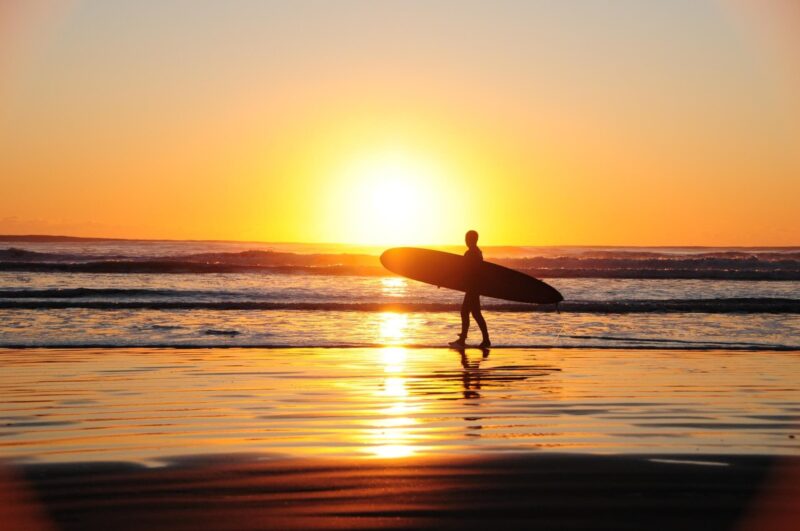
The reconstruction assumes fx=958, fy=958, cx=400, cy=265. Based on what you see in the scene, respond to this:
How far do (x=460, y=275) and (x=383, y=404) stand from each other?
512 inches

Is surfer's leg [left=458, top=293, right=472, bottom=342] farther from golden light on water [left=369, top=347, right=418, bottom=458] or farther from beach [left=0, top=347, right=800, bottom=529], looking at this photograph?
golden light on water [left=369, top=347, right=418, bottom=458]

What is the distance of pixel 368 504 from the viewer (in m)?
5.96

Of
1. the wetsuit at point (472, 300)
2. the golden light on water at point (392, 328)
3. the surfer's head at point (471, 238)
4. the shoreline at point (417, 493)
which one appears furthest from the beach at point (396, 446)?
the surfer's head at point (471, 238)

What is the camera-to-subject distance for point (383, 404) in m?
10.2

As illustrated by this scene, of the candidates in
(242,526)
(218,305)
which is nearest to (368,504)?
(242,526)

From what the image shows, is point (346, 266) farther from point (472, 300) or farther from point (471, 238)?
point (472, 300)

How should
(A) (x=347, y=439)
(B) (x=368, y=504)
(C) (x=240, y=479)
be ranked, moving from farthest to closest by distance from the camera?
(A) (x=347, y=439) → (C) (x=240, y=479) → (B) (x=368, y=504)

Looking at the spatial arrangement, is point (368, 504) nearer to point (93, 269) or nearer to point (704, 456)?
point (704, 456)

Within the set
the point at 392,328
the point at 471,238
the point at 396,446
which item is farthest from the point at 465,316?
the point at 396,446

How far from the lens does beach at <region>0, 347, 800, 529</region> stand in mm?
5871

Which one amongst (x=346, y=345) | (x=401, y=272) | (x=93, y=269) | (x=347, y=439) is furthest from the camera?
(x=93, y=269)

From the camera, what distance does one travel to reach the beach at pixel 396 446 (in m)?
5.87

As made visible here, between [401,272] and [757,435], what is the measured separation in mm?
15462

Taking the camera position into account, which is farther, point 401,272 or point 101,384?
point 401,272
